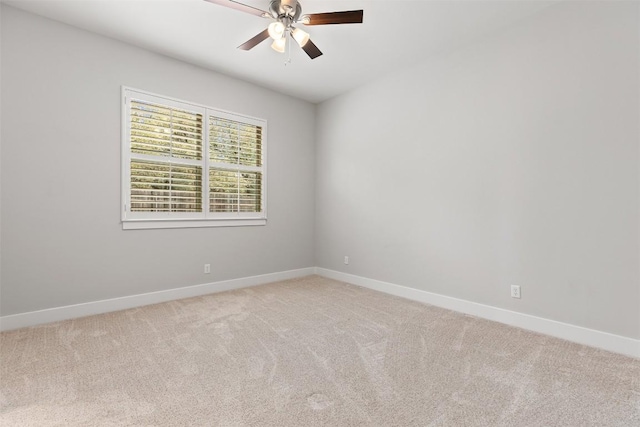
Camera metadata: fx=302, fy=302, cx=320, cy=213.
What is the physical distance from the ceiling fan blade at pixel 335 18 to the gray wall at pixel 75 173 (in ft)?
6.51

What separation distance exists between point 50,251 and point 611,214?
4823 mm

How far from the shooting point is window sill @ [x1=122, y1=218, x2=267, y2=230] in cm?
330

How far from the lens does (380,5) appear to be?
2.60 m

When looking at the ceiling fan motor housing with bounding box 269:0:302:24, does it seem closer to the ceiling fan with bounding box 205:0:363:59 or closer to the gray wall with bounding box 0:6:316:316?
the ceiling fan with bounding box 205:0:363:59

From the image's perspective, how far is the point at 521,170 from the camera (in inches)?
110

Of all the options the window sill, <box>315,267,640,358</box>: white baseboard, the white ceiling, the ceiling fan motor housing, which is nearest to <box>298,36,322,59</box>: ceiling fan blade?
the ceiling fan motor housing

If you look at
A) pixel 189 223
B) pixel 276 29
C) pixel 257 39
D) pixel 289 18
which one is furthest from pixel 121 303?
pixel 289 18

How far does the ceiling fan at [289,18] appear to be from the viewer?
2.30m

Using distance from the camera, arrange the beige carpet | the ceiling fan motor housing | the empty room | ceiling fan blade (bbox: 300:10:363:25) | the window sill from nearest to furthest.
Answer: the beige carpet
the empty room
ceiling fan blade (bbox: 300:10:363:25)
the ceiling fan motor housing
the window sill

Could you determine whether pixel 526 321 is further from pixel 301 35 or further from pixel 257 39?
pixel 257 39

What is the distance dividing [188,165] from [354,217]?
232 centimetres

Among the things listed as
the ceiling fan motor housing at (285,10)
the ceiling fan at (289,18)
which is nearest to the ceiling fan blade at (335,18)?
the ceiling fan at (289,18)

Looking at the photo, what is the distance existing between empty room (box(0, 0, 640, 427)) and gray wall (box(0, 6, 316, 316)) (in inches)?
0.7

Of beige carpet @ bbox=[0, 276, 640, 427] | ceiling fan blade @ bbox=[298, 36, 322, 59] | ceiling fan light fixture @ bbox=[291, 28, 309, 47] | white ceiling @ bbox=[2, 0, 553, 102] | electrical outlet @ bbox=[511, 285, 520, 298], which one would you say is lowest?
beige carpet @ bbox=[0, 276, 640, 427]
